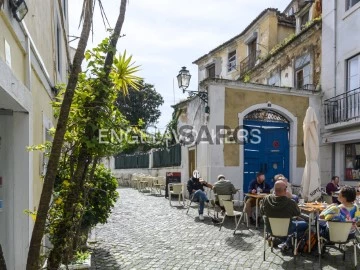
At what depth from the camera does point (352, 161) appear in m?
12.7

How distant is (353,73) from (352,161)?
3143 millimetres

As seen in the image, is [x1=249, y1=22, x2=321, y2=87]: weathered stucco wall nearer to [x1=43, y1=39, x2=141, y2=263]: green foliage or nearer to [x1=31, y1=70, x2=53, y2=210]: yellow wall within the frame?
[x1=31, y1=70, x2=53, y2=210]: yellow wall

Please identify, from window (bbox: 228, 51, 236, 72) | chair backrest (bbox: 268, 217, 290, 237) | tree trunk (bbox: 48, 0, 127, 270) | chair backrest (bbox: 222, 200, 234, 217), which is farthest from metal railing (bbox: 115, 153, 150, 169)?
tree trunk (bbox: 48, 0, 127, 270)

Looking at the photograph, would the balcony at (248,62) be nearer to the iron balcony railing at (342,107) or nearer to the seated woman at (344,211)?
the iron balcony railing at (342,107)

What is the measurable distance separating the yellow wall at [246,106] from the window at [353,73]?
1.82 metres

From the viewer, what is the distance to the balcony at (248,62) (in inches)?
814

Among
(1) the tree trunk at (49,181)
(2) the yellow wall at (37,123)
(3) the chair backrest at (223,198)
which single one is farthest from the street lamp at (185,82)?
(1) the tree trunk at (49,181)

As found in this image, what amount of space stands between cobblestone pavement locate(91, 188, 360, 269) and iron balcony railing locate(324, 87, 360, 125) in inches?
241

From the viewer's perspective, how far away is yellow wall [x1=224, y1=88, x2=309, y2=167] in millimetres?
11992

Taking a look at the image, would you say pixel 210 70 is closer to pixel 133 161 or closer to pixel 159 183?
pixel 133 161

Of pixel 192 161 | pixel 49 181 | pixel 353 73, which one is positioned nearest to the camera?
pixel 49 181

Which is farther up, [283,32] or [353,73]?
[283,32]

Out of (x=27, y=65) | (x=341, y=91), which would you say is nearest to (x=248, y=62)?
(x=341, y=91)

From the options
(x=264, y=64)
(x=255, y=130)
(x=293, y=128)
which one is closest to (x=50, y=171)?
(x=255, y=130)
